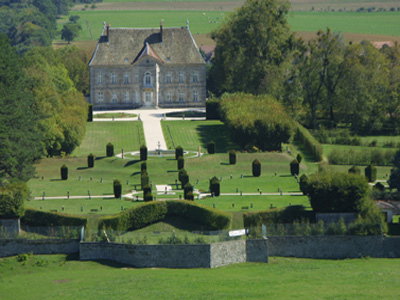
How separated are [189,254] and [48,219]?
11771mm

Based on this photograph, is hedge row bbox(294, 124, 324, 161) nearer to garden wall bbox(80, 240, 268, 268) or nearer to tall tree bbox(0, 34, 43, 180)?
tall tree bbox(0, 34, 43, 180)

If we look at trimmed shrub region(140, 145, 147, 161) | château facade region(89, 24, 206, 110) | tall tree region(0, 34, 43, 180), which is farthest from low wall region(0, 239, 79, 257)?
château facade region(89, 24, 206, 110)

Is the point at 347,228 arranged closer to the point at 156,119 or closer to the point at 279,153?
the point at 279,153

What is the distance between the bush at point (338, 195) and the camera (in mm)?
77688

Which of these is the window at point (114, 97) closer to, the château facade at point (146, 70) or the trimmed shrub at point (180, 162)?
the château facade at point (146, 70)

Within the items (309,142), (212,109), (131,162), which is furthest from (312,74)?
(131,162)

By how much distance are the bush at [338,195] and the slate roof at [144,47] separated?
252 feet

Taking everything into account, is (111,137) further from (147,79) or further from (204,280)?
(204,280)

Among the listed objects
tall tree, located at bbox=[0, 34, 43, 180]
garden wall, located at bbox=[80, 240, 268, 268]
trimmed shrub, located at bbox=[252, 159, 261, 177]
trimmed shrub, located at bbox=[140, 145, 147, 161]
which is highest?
tall tree, located at bbox=[0, 34, 43, 180]

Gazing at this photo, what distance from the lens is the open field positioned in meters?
65.1

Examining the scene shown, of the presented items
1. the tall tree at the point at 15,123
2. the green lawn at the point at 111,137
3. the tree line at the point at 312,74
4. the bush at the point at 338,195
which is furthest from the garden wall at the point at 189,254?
the tree line at the point at 312,74

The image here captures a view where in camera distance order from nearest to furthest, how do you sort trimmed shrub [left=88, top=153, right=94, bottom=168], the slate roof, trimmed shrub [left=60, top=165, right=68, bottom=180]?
trimmed shrub [left=60, top=165, right=68, bottom=180] → trimmed shrub [left=88, top=153, right=94, bottom=168] → the slate roof

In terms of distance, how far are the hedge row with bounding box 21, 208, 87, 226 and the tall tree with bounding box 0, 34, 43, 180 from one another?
51.5ft

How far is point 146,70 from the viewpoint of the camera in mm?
152625
